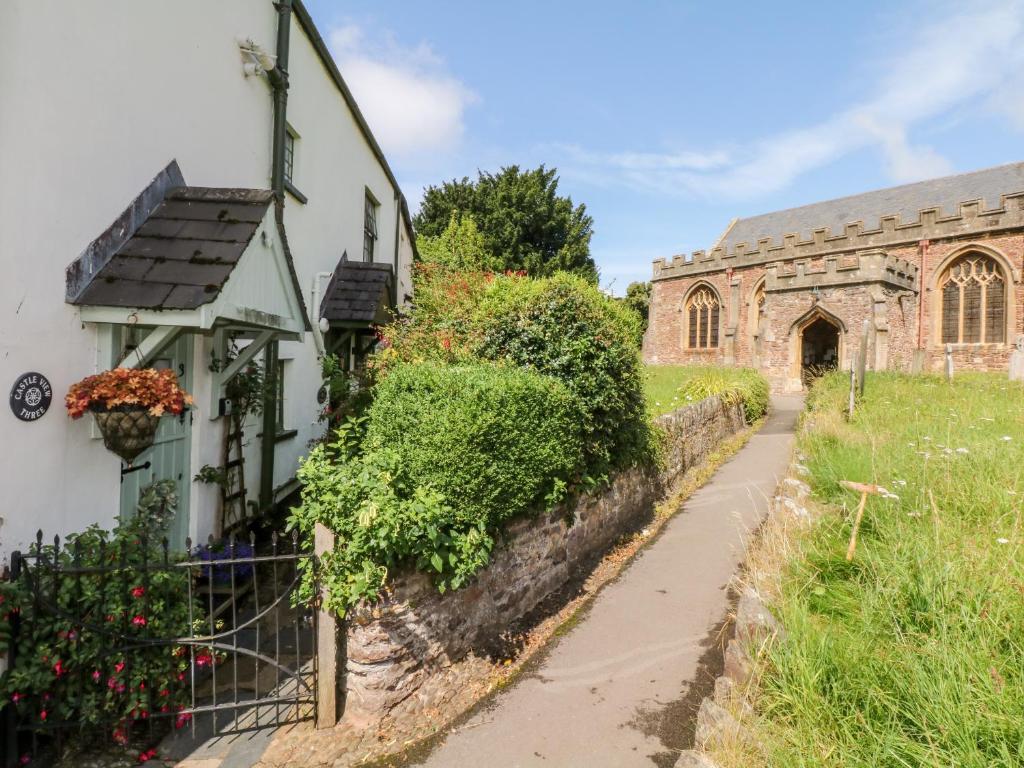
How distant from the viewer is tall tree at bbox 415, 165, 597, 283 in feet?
104

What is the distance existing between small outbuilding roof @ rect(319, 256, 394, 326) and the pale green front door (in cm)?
356

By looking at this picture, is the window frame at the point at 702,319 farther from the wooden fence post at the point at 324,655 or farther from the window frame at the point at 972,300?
the wooden fence post at the point at 324,655

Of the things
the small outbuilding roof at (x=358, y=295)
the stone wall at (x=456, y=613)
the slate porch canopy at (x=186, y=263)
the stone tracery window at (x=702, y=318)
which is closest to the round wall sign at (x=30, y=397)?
the slate porch canopy at (x=186, y=263)

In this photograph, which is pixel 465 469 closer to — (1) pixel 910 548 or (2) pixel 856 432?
(1) pixel 910 548

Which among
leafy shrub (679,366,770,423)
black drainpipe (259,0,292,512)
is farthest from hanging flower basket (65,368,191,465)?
leafy shrub (679,366,770,423)

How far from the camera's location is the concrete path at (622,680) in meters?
3.73

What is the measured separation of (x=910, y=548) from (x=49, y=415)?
6061mm

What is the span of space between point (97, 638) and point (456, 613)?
2464mm

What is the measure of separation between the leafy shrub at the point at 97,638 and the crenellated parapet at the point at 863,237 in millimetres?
31921

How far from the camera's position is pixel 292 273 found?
5.64 metres

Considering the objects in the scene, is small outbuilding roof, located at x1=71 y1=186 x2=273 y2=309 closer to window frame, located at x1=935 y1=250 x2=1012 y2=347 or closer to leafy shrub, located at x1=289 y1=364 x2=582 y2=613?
leafy shrub, located at x1=289 y1=364 x2=582 y2=613

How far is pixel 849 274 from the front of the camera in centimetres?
2322

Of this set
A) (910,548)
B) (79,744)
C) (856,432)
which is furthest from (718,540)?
(79,744)

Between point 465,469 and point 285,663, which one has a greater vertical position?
point 465,469
